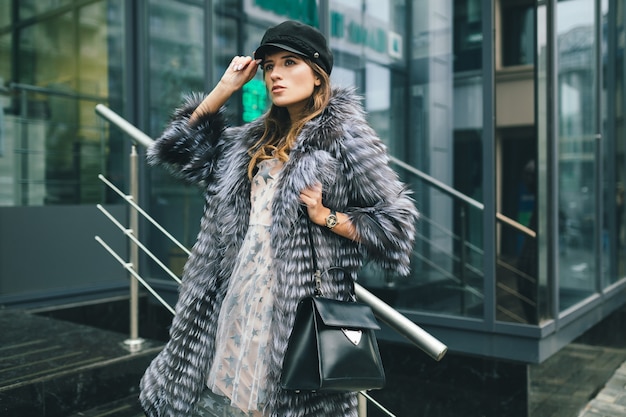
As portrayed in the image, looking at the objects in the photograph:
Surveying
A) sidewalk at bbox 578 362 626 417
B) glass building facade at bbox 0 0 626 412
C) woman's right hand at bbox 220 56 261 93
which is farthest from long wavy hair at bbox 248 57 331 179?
sidewalk at bbox 578 362 626 417

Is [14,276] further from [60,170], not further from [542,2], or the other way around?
[542,2]

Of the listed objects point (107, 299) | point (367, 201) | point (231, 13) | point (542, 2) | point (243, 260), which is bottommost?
point (107, 299)

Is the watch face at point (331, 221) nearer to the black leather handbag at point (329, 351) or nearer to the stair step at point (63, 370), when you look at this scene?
the black leather handbag at point (329, 351)

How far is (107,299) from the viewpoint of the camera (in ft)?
16.3

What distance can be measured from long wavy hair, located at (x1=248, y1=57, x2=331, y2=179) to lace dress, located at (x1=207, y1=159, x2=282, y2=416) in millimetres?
39

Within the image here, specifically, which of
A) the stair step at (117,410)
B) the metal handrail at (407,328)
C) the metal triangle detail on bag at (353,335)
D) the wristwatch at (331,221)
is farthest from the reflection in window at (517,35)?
the stair step at (117,410)

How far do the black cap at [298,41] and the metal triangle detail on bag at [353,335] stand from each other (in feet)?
2.51

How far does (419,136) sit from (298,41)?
3279 mm

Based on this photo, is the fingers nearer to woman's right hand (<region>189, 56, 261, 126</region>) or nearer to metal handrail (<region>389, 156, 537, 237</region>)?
woman's right hand (<region>189, 56, 261, 126</region>)

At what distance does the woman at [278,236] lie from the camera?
5.54ft

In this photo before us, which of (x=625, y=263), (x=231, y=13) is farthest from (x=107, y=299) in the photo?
(x=625, y=263)

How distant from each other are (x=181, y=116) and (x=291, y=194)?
25.4 inches

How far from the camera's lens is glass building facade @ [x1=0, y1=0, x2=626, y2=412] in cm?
376

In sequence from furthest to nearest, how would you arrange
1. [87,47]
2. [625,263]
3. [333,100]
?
[625,263] < [87,47] < [333,100]
